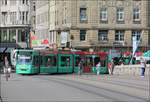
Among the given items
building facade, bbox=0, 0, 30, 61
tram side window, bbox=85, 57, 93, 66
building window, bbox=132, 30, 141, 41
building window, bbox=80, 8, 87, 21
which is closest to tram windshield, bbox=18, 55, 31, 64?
tram side window, bbox=85, 57, 93, 66

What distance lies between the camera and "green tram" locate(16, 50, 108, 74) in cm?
4228

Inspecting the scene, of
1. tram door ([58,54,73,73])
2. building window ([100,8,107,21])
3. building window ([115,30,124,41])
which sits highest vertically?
building window ([100,8,107,21])

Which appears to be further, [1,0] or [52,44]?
[1,0]

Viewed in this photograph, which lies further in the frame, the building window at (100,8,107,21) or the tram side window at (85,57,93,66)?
the building window at (100,8,107,21)

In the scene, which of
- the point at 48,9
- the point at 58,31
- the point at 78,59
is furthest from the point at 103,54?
the point at 48,9

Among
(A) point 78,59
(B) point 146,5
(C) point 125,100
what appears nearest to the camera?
(C) point 125,100

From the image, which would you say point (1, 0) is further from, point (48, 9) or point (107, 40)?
point (107, 40)

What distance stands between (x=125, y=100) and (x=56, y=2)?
164 ft

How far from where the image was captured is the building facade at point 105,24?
58.2 metres

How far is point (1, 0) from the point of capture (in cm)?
7988

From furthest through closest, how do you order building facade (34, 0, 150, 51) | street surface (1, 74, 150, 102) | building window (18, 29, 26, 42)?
building window (18, 29, 26, 42), building facade (34, 0, 150, 51), street surface (1, 74, 150, 102)

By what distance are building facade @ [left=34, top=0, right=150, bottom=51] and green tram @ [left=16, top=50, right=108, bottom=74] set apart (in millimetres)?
10441

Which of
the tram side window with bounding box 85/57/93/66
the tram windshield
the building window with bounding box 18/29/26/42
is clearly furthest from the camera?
the building window with bounding box 18/29/26/42

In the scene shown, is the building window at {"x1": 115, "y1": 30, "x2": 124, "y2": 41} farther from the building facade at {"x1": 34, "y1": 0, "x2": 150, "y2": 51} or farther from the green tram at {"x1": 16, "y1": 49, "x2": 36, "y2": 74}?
the green tram at {"x1": 16, "y1": 49, "x2": 36, "y2": 74}
